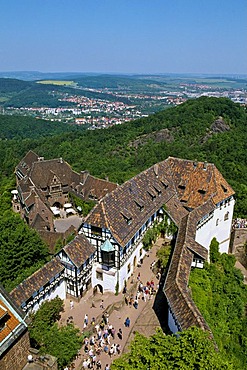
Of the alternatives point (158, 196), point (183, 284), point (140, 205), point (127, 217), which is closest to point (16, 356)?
point (183, 284)

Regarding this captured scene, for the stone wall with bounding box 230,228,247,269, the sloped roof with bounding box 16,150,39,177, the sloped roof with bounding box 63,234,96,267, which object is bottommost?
the stone wall with bounding box 230,228,247,269

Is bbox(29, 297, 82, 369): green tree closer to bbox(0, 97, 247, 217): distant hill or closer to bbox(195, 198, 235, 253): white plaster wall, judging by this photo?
bbox(195, 198, 235, 253): white plaster wall

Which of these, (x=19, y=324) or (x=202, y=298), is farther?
(x=202, y=298)

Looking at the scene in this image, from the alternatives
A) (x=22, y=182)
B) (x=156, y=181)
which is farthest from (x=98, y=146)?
(x=156, y=181)

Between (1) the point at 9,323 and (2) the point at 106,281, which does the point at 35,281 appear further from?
(1) the point at 9,323

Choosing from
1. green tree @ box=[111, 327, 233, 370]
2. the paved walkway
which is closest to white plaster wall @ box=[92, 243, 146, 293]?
the paved walkway

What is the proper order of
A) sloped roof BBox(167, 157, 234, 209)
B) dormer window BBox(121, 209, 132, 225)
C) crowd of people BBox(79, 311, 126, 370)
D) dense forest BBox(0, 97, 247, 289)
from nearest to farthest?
crowd of people BBox(79, 311, 126, 370) < dormer window BBox(121, 209, 132, 225) < sloped roof BBox(167, 157, 234, 209) < dense forest BBox(0, 97, 247, 289)

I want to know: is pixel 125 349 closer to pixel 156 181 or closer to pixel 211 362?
pixel 211 362
